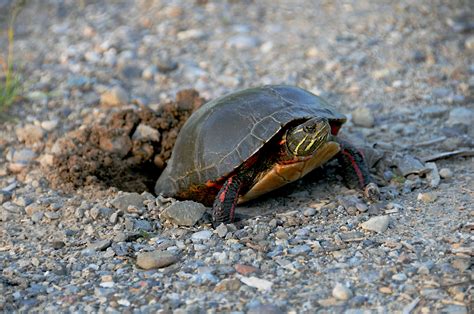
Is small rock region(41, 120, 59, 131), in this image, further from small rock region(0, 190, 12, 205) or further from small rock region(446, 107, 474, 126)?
small rock region(446, 107, 474, 126)

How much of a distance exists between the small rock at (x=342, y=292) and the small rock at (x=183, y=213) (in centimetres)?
136

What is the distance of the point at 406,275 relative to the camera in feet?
12.8

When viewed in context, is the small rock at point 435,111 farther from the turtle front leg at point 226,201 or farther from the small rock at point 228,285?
the small rock at point 228,285

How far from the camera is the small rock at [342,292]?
147 inches

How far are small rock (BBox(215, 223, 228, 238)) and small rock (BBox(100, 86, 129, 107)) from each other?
8.80 feet

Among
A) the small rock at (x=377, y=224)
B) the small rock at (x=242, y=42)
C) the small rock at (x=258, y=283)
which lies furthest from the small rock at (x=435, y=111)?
the small rock at (x=258, y=283)

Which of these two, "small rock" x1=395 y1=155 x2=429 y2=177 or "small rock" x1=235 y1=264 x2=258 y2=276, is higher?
"small rock" x1=235 y1=264 x2=258 y2=276

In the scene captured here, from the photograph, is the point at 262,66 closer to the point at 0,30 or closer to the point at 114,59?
the point at 114,59

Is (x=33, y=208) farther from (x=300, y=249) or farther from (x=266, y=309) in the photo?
(x=266, y=309)

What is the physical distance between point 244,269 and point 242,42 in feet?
14.8

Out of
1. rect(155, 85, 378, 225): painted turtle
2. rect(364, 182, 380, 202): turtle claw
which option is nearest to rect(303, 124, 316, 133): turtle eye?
rect(155, 85, 378, 225): painted turtle

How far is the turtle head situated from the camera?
4.86 metres

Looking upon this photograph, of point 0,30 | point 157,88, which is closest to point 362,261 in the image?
point 157,88

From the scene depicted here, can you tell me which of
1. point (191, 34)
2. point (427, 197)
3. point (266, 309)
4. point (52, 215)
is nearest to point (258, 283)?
point (266, 309)
